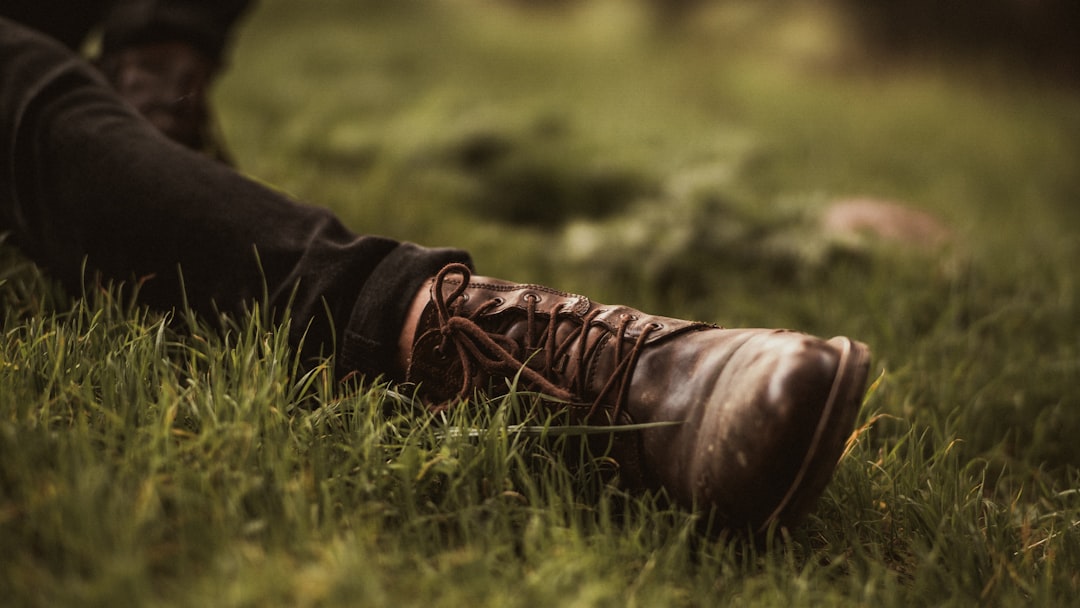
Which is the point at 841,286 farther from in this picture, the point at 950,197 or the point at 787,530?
the point at 950,197

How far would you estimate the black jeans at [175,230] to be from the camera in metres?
1.29

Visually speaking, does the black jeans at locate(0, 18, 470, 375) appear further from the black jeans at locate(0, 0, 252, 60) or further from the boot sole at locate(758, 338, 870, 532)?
the boot sole at locate(758, 338, 870, 532)

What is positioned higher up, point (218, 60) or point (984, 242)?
point (218, 60)

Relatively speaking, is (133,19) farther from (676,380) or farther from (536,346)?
(676,380)

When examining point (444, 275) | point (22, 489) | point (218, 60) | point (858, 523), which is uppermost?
point (218, 60)

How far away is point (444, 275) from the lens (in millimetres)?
1286

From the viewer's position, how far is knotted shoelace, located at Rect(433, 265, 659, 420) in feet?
3.86

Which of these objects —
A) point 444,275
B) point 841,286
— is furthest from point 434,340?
point 841,286

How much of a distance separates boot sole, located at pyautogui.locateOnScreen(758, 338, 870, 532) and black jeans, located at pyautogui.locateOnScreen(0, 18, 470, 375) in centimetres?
66

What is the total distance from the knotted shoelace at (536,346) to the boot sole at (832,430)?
0.28 metres

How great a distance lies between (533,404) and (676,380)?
22 cm

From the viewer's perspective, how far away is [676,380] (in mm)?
1131

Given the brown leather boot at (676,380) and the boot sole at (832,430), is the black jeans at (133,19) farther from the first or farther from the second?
the boot sole at (832,430)

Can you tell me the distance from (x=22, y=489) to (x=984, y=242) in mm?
3404
